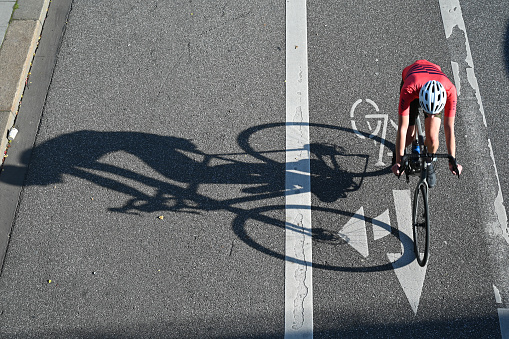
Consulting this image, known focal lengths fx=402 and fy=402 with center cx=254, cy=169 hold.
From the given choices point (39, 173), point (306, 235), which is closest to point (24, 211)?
point (39, 173)

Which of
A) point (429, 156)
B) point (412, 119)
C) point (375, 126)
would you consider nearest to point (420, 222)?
point (429, 156)

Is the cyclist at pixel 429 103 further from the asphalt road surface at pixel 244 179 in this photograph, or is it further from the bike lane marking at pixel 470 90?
the bike lane marking at pixel 470 90

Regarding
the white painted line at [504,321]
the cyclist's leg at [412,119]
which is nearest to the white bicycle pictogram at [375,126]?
the cyclist's leg at [412,119]

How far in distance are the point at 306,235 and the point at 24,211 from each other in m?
3.62

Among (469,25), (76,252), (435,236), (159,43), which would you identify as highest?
(469,25)

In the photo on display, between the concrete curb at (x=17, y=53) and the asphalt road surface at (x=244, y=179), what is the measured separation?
0.70ft

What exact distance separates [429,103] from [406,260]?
1.83 metres

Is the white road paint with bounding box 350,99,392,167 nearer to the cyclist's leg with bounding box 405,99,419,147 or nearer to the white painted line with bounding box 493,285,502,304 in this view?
the cyclist's leg with bounding box 405,99,419,147

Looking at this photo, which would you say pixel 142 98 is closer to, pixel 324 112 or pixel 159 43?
pixel 159 43

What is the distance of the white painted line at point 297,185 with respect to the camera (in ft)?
14.7

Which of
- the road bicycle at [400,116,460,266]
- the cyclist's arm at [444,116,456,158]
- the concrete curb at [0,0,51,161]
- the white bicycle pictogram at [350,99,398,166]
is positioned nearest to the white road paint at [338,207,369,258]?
the road bicycle at [400,116,460,266]

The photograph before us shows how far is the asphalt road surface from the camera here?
178 inches

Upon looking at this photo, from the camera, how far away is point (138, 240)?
495 centimetres

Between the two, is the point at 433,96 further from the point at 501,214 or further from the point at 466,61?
the point at 466,61
